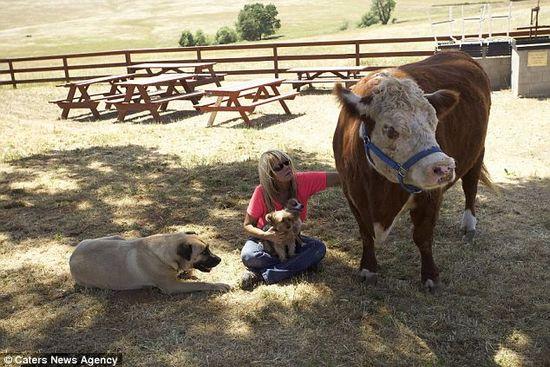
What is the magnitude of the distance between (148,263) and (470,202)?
3262 millimetres

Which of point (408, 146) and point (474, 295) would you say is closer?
point (408, 146)

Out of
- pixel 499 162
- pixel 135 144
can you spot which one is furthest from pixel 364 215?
pixel 135 144

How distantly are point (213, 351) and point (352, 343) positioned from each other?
944 millimetres

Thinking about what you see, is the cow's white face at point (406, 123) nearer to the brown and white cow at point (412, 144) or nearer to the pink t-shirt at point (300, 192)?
the brown and white cow at point (412, 144)

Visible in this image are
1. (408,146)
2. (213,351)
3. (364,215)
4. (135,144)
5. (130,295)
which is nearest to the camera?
(408,146)

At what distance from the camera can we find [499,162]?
7.73 metres

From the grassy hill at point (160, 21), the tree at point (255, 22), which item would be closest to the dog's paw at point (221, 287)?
the grassy hill at point (160, 21)

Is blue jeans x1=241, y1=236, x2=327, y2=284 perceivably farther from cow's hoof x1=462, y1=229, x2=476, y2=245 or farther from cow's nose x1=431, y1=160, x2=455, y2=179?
cow's nose x1=431, y1=160, x2=455, y2=179

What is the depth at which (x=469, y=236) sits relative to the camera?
5211 millimetres

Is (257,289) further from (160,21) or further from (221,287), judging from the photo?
(160,21)

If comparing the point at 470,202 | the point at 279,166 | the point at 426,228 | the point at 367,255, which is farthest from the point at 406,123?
the point at 470,202

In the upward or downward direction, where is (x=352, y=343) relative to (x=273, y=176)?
downward

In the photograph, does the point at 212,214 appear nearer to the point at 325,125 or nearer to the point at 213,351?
the point at 213,351

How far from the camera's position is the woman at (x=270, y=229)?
4.34m
